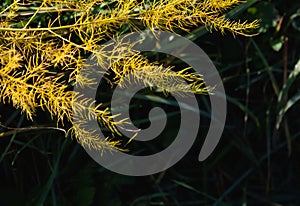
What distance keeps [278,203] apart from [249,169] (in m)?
0.11

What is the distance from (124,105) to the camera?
46.2 inches

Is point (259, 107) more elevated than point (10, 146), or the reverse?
point (259, 107)

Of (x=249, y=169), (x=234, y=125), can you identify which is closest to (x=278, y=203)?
(x=249, y=169)

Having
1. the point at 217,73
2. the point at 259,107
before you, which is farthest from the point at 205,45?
the point at 259,107

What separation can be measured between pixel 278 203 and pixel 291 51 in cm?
38

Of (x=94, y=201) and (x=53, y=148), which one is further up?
(x=53, y=148)

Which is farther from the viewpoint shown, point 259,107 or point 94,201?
point 259,107

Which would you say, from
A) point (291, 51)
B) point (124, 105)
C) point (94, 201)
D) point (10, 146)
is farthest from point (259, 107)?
point (10, 146)

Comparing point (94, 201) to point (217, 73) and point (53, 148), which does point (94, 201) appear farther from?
point (217, 73)

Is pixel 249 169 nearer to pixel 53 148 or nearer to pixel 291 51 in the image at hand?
pixel 291 51

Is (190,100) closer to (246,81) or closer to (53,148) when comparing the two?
(246,81)

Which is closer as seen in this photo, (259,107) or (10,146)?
(10,146)

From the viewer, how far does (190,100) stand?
1.25 m

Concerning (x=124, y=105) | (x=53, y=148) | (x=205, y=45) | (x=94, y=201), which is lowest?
(x=94, y=201)
